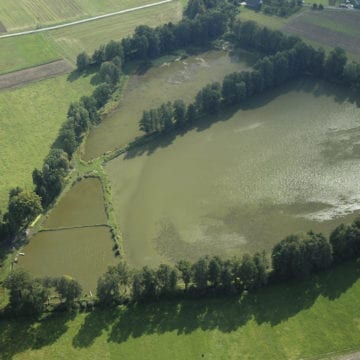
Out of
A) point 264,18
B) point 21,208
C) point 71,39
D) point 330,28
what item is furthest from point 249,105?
point 71,39

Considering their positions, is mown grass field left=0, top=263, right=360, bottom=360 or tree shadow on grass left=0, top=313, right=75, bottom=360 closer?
mown grass field left=0, top=263, right=360, bottom=360

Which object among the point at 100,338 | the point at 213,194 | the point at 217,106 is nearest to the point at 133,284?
the point at 100,338

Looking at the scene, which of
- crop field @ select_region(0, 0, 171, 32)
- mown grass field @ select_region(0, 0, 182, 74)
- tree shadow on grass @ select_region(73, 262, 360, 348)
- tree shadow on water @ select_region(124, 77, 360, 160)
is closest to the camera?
tree shadow on grass @ select_region(73, 262, 360, 348)

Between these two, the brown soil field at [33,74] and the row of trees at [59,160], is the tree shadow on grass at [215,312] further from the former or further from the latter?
the brown soil field at [33,74]

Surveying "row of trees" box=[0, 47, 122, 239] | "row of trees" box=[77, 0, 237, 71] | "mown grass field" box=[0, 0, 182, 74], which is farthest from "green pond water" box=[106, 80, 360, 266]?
"mown grass field" box=[0, 0, 182, 74]

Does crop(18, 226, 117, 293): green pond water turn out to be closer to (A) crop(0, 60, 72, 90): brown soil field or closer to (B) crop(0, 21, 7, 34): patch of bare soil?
(A) crop(0, 60, 72, 90): brown soil field

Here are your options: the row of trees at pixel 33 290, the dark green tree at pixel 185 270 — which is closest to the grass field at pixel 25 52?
the row of trees at pixel 33 290

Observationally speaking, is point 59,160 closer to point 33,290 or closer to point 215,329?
point 33,290

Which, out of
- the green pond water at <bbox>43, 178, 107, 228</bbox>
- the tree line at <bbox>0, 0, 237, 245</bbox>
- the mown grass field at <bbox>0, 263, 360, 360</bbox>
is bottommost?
the mown grass field at <bbox>0, 263, 360, 360</bbox>
